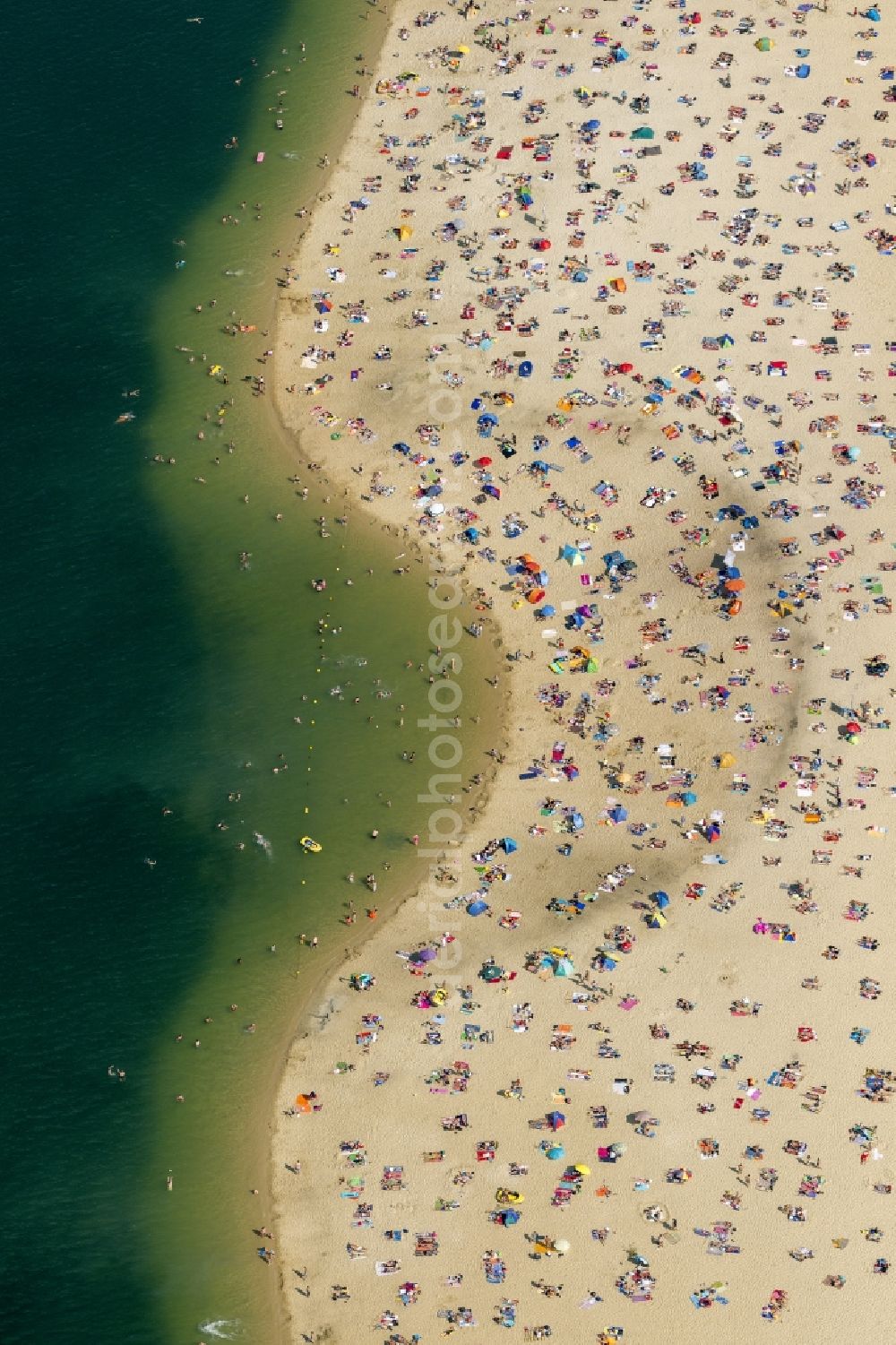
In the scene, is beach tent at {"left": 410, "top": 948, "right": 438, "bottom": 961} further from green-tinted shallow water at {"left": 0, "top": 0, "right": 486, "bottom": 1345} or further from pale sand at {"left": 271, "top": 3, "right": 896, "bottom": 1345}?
green-tinted shallow water at {"left": 0, "top": 0, "right": 486, "bottom": 1345}

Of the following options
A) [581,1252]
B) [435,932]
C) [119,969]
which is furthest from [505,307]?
[581,1252]

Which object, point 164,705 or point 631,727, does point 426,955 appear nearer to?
point 631,727

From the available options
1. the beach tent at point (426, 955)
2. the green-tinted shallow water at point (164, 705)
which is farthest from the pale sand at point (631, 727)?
the green-tinted shallow water at point (164, 705)

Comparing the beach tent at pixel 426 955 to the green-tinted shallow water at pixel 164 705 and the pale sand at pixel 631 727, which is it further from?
the green-tinted shallow water at pixel 164 705

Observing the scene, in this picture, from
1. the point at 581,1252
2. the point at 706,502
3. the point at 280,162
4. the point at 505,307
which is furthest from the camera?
the point at 280,162

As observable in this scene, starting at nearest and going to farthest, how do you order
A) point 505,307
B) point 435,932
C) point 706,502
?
point 435,932 < point 706,502 < point 505,307

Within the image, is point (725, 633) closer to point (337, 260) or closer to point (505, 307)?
point (505, 307)
